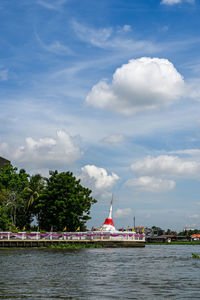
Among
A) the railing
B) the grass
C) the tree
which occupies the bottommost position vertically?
the grass

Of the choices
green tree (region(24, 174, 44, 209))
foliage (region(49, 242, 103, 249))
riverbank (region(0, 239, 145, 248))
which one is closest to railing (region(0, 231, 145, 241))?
riverbank (region(0, 239, 145, 248))

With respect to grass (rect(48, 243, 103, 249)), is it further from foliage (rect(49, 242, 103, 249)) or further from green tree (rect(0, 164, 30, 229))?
green tree (rect(0, 164, 30, 229))

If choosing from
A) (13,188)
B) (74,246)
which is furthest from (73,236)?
(13,188)

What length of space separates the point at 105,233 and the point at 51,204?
12566 millimetres

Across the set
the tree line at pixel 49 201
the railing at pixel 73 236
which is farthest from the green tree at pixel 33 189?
the railing at pixel 73 236

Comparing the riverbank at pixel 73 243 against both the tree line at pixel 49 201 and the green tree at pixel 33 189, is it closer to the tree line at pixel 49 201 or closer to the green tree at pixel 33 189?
the tree line at pixel 49 201

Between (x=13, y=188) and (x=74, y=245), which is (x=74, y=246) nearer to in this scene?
(x=74, y=245)

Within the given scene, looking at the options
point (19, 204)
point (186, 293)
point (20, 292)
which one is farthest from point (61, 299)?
point (19, 204)

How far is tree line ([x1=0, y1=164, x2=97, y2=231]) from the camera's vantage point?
79.6 metres

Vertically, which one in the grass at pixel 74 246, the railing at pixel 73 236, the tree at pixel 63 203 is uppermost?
the tree at pixel 63 203

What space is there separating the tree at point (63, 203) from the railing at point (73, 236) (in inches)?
178

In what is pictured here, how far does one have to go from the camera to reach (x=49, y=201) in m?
81.9

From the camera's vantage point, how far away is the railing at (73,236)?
6950 cm

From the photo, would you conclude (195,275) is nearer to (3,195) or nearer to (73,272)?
(73,272)
